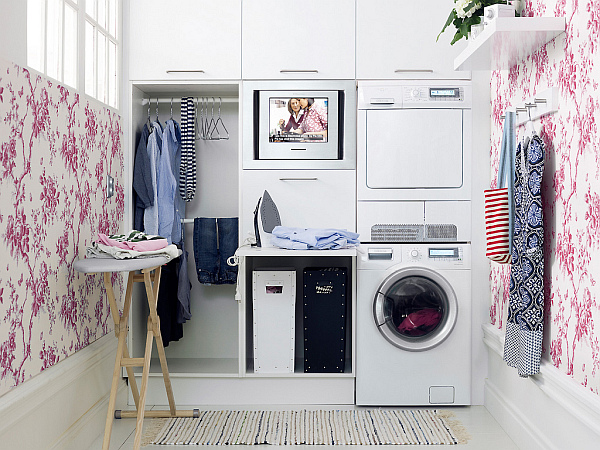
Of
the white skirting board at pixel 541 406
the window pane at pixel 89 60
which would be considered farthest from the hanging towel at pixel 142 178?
the white skirting board at pixel 541 406

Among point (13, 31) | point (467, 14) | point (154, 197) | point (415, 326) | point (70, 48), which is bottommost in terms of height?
point (415, 326)

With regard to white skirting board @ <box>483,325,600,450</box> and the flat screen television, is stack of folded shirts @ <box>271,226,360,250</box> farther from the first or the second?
white skirting board @ <box>483,325,600,450</box>

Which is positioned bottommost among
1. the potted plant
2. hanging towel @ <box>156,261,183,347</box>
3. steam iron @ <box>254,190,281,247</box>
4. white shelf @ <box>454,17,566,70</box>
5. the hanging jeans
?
hanging towel @ <box>156,261,183,347</box>

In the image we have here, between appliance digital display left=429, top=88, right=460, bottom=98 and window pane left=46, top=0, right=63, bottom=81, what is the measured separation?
184cm

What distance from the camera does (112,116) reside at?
3.14 m

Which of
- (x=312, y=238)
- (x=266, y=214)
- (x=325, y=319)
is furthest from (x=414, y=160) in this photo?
(x=325, y=319)

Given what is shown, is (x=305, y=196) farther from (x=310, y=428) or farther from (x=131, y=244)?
(x=310, y=428)

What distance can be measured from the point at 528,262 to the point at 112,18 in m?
2.36

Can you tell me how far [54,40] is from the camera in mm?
2469

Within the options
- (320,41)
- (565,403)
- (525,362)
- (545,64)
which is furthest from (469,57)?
(565,403)

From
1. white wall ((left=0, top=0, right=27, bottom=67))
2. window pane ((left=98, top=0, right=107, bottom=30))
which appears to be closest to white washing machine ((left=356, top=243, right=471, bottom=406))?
window pane ((left=98, top=0, right=107, bottom=30))

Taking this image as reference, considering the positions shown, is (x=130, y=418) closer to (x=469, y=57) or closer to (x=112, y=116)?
(x=112, y=116)

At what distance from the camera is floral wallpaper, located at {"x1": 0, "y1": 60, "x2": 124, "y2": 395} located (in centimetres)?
204

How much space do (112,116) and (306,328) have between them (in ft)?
4.94
